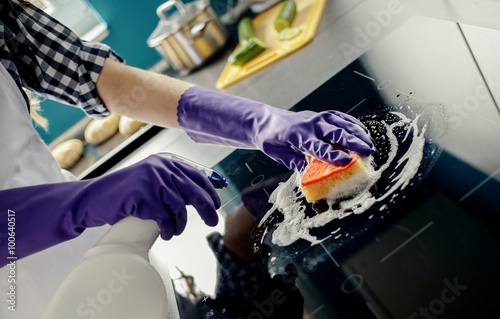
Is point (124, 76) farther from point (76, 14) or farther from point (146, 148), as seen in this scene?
point (76, 14)

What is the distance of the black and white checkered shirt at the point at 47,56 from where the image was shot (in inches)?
40.1

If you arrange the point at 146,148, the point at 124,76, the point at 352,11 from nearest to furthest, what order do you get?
1. the point at 124,76
2. the point at 352,11
3. the point at 146,148

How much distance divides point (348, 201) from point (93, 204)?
438 millimetres

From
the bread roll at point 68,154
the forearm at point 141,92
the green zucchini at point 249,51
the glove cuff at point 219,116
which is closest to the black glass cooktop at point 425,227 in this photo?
the glove cuff at point 219,116

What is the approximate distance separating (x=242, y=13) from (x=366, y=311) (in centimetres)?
163

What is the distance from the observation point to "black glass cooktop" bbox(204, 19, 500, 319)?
0.51 meters

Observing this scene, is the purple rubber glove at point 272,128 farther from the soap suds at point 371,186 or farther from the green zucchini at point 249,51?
the green zucchini at point 249,51

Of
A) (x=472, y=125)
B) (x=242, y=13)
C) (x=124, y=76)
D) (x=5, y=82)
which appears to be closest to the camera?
(x=472, y=125)

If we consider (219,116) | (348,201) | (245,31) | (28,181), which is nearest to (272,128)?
(219,116)

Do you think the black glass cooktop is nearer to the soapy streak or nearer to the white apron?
the soapy streak

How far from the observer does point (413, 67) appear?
3.14ft

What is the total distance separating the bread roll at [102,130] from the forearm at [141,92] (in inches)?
26.7

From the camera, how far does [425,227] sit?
1.92 ft

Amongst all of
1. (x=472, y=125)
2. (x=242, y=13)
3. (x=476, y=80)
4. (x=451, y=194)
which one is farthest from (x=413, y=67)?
(x=242, y=13)
